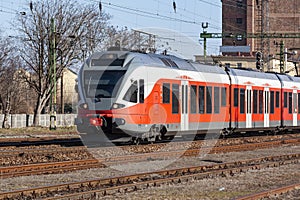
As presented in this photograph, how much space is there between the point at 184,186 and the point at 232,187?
0.99 meters

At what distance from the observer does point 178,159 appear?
19188mm

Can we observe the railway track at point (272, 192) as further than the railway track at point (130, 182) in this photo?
No

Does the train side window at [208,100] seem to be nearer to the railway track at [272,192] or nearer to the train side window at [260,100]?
the train side window at [260,100]

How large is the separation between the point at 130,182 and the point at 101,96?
7.49 m

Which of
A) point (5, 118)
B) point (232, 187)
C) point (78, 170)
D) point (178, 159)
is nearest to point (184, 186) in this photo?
point (232, 187)

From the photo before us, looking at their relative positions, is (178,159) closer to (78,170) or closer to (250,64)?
(78,170)

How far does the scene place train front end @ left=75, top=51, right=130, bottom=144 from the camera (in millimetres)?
20781

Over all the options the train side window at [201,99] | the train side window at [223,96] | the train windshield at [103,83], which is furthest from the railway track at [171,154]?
the train side window at [223,96]

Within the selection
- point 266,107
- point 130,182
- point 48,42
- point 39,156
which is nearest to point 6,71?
point 48,42

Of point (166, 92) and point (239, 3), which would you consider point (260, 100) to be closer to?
point (166, 92)

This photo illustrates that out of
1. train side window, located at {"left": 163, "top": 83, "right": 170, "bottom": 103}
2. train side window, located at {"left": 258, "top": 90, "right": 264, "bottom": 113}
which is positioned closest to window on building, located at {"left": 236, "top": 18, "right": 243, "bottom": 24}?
train side window, located at {"left": 258, "top": 90, "right": 264, "bottom": 113}

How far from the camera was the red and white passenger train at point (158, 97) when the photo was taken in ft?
68.6

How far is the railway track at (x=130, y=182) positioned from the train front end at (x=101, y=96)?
4802 mm

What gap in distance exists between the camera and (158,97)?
73.2ft
